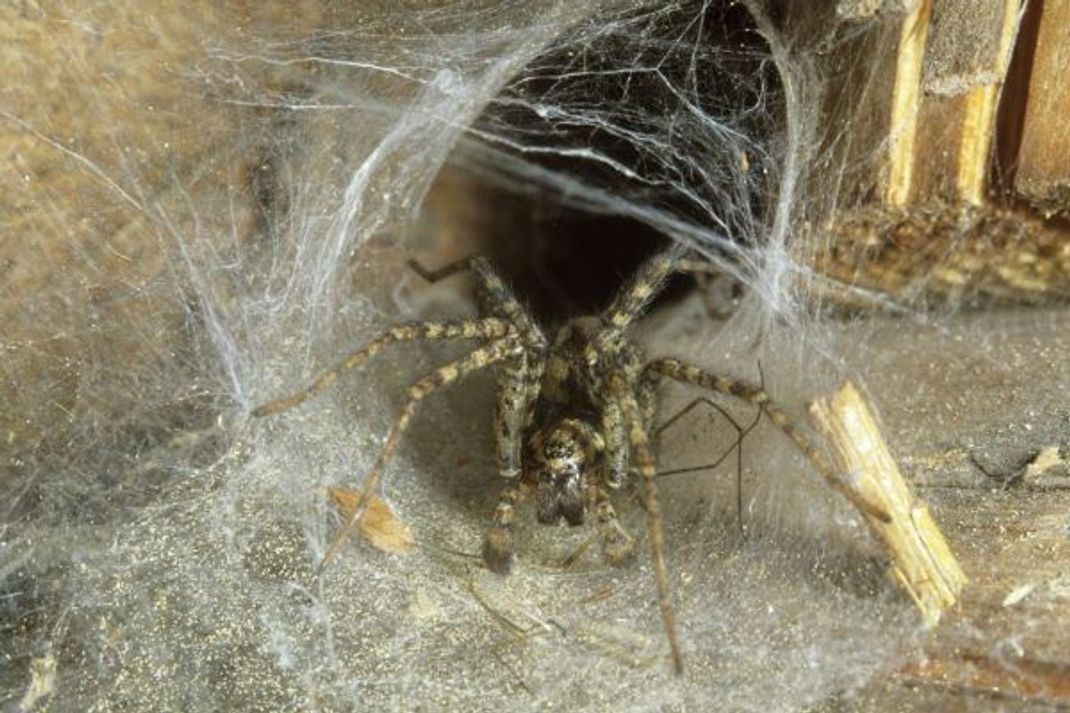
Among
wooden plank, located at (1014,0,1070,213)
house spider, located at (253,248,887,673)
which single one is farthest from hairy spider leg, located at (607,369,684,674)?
wooden plank, located at (1014,0,1070,213)

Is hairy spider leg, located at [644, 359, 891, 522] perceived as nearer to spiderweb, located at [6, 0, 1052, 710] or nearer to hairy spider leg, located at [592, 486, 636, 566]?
spiderweb, located at [6, 0, 1052, 710]

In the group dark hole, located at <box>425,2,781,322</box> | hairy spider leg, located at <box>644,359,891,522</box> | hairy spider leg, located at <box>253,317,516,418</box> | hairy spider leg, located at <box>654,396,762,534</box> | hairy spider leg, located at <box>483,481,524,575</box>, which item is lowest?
hairy spider leg, located at <box>483,481,524,575</box>

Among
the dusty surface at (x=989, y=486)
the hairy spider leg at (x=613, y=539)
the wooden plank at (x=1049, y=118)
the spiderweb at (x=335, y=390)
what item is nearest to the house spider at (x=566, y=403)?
the hairy spider leg at (x=613, y=539)

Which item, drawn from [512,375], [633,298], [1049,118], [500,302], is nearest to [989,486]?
[1049,118]

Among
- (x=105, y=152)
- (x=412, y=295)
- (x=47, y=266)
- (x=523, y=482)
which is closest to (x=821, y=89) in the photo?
(x=523, y=482)

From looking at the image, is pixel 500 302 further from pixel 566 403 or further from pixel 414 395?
pixel 414 395

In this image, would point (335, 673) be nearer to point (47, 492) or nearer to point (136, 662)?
point (136, 662)
